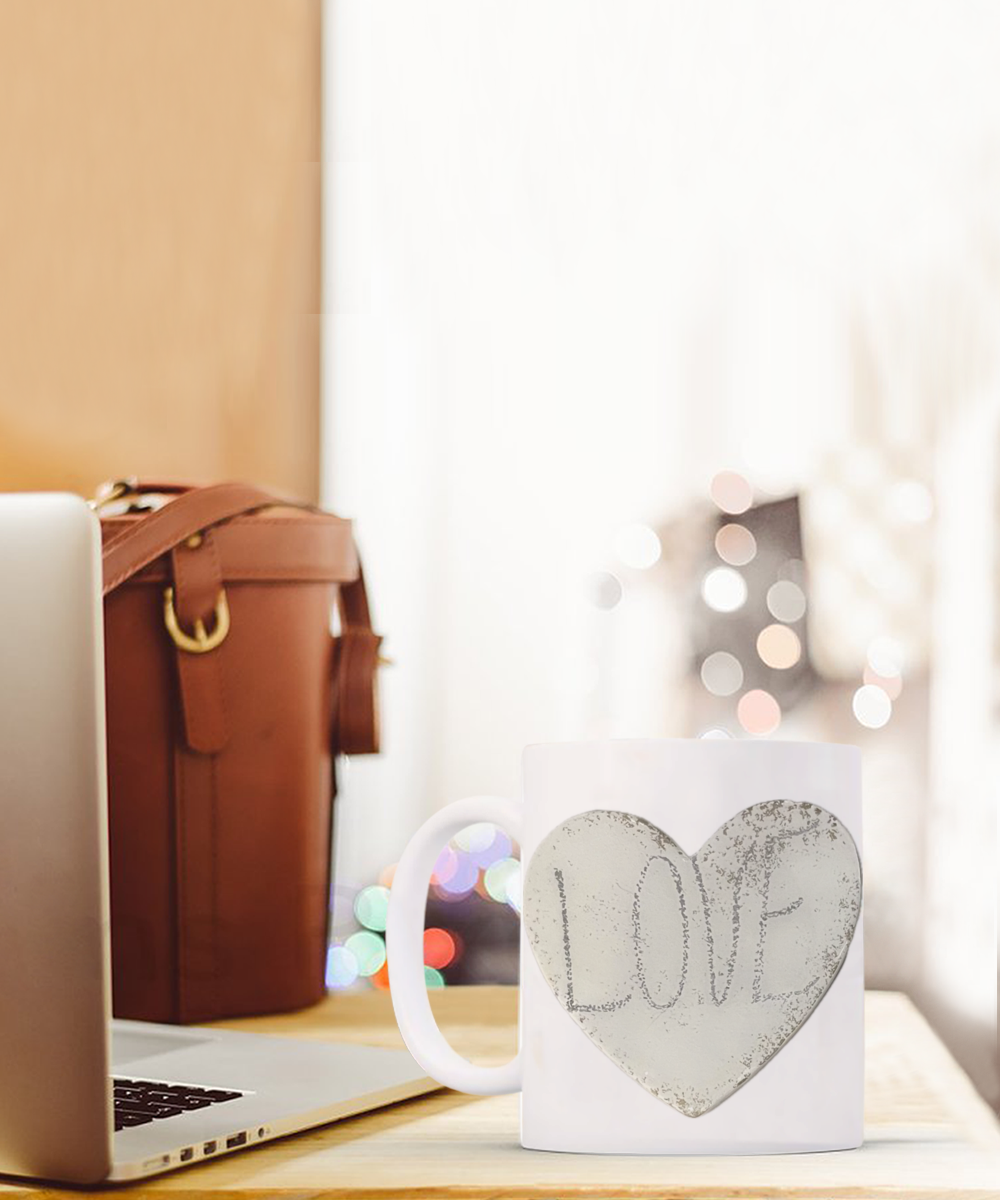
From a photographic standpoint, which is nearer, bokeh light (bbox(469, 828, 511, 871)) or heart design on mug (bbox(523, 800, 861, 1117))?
heart design on mug (bbox(523, 800, 861, 1117))

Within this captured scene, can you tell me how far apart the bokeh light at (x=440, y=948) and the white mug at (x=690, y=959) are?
1.11 meters

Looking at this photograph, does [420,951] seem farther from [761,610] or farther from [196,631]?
[761,610]

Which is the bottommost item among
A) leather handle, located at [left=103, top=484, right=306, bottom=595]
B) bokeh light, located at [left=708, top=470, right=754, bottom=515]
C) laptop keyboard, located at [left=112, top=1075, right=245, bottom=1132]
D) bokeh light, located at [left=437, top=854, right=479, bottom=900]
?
bokeh light, located at [left=437, top=854, right=479, bottom=900]

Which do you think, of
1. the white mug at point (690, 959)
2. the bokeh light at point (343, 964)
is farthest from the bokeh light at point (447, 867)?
the white mug at point (690, 959)

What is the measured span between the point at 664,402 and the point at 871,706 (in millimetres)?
405

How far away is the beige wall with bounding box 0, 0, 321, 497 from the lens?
3.30ft

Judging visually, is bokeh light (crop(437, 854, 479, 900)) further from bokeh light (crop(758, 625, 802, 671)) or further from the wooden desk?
the wooden desk

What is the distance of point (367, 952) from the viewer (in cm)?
154

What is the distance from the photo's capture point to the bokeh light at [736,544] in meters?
1.69

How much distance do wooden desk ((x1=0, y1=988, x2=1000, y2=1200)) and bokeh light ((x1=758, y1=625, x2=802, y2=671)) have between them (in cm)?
107

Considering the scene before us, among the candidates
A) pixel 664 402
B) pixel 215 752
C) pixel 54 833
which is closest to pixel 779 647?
pixel 664 402

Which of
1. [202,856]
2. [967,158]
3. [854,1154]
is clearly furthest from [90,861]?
[967,158]

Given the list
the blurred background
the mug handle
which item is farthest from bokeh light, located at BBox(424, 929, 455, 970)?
the mug handle

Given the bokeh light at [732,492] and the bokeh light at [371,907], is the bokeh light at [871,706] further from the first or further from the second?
the bokeh light at [371,907]
